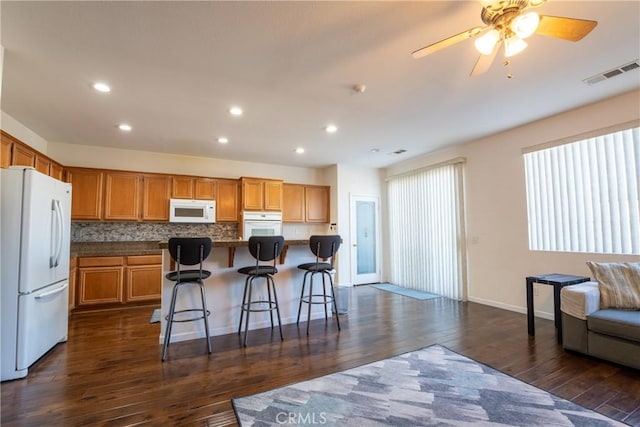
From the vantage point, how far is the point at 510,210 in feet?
14.3

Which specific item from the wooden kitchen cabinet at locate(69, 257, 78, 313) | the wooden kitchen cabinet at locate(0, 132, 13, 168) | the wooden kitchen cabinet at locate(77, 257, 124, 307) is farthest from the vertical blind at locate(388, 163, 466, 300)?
Result: the wooden kitchen cabinet at locate(0, 132, 13, 168)

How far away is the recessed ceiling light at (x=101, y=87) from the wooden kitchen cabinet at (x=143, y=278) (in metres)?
2.71

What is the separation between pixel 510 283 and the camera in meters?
4.36

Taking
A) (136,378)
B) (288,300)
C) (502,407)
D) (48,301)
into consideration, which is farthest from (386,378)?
(48,301)

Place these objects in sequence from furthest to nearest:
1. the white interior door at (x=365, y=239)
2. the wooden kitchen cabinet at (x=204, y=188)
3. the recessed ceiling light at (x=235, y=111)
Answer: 1. the white interior door at (x=365, y=239)
2. the wooden kitchen cabinet at (x=204, y=188)
3. the recessed ceiling light at (x=235, y=111)

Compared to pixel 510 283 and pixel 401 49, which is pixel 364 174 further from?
pixel 401 49

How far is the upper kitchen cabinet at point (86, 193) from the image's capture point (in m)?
4.65

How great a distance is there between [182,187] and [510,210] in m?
5.51

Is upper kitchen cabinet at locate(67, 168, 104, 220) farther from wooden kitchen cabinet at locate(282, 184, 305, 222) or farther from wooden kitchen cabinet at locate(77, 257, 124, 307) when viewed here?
wooden kitchen cabinet at locate(282, 184, 305, 222)

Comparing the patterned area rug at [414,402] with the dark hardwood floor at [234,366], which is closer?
the patterned area rug at [414,402]

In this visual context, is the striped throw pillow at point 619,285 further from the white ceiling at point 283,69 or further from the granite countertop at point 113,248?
the granite countertop at point 113,248

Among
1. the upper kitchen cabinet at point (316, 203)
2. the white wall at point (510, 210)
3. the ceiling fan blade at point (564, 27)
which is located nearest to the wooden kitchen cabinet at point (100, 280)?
the upper kitchen cabinet at point (316, 203)

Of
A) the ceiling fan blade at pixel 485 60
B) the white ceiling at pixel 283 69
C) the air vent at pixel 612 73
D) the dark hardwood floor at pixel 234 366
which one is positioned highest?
the air vent at pixel 612 73

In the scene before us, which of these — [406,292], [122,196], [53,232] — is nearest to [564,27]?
[53,232]
